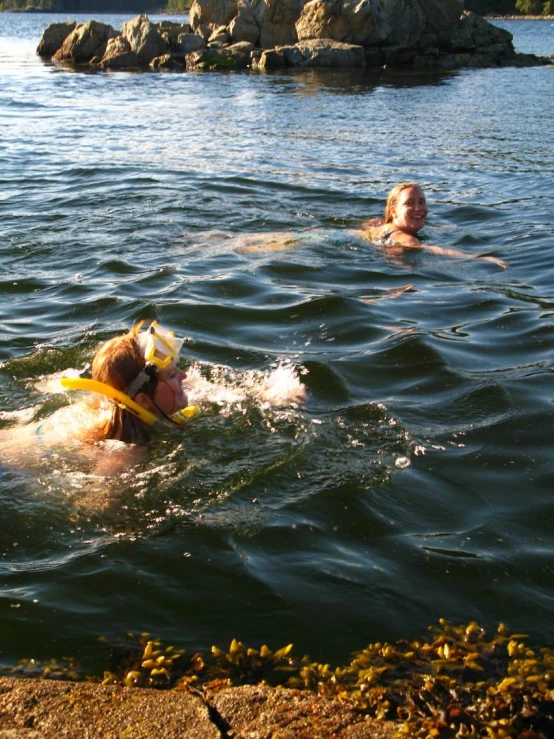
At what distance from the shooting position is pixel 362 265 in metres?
9.06

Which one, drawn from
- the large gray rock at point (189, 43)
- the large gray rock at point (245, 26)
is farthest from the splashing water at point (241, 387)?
the large gray rock at point (245, 26)

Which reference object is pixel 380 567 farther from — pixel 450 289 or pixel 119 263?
pixel 119 263

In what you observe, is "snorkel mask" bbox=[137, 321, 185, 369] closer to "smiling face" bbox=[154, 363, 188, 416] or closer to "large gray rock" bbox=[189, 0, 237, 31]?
"smiling face" bbox=[154, 363, 188, 416]

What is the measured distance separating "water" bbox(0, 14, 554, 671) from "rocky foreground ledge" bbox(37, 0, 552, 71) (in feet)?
80.6

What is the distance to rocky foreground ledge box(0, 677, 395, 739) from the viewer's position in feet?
9.26

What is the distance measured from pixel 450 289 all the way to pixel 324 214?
342cm

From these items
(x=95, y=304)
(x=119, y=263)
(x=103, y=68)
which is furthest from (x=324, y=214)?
(x=103, y=68)

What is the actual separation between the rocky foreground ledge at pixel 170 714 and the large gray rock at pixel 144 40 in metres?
39.4

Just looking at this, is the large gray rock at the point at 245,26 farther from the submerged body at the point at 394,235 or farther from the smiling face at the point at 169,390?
the smiling face at the point at 169,390

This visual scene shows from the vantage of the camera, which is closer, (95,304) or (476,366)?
(476,366)

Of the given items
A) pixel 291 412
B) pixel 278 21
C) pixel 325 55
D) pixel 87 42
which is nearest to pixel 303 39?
pixel 278 21

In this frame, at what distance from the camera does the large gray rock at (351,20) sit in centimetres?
3719

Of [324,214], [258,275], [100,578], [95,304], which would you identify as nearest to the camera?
[100,578]

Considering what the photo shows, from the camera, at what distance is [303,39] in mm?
39344
